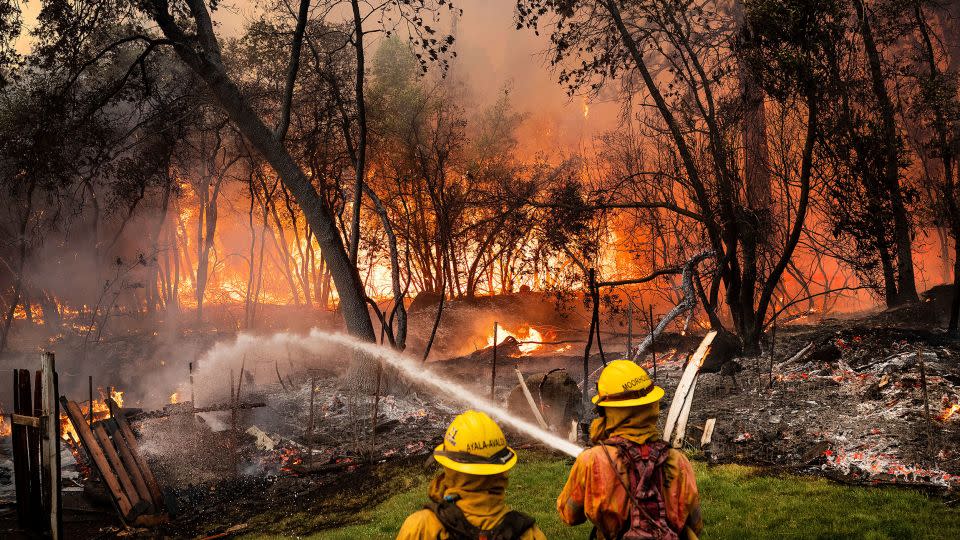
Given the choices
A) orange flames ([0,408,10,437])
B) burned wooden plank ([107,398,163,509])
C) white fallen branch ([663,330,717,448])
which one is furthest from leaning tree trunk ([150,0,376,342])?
orange flames ([0,408,10,437])

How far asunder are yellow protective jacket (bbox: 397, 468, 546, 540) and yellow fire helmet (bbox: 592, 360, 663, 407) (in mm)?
732

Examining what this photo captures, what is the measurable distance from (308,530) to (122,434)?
3285 mm

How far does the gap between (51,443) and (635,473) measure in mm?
6331

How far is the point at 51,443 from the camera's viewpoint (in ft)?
22.2

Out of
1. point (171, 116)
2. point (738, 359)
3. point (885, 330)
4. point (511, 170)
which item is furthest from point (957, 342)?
point (511, 170)

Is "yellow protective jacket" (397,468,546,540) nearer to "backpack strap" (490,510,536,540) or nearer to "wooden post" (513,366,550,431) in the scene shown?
"backpack strap" (490,510,536,540)

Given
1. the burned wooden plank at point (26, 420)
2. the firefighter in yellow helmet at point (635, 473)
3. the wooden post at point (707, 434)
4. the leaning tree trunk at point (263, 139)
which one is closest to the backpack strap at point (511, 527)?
the firefighter in yellow helmet at point (635, 473)

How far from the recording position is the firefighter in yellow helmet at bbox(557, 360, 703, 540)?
3.33 meters

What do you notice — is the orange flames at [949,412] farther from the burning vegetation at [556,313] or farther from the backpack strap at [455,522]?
the backpack strap at [455,522]

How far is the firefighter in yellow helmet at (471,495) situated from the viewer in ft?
9.11

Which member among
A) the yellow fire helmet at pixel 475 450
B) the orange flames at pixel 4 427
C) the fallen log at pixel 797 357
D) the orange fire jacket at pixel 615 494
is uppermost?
the yellow fire helmet at pixel 475 450

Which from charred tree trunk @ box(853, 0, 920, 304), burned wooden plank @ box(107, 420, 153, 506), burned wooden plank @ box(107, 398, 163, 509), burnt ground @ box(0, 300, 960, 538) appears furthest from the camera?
charred tree trunk @ box(853, 0, 920, 304)

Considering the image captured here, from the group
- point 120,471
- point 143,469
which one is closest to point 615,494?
point 120,471

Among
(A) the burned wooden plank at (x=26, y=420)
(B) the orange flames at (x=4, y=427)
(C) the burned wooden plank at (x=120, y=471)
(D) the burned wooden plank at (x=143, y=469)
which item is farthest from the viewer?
(B) the orange flames at (x=4, y=427)
